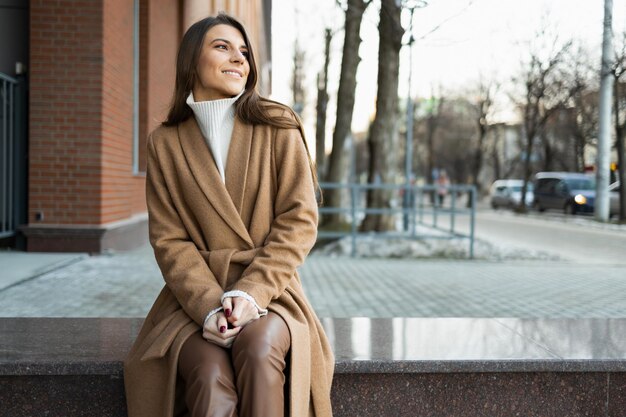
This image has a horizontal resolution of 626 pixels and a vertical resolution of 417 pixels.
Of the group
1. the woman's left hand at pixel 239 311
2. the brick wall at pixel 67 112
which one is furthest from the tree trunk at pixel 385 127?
the woman's left hand at pixel 239 311

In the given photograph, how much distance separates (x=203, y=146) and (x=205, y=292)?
0.63 metres

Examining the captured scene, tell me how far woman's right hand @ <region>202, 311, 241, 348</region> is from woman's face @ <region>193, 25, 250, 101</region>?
973 mm

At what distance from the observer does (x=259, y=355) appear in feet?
7.93

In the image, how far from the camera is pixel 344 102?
16.2 m

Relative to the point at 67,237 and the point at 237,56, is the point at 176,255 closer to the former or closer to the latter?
the point at 237,56

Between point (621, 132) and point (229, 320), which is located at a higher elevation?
point (621, 132)

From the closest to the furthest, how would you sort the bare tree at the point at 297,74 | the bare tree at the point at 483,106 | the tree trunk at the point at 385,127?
the tree trunk at the point at 385,127 → the bare tree at the point at 297,74 → the bare tree at the point at 483,106

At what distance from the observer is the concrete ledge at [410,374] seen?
10.1 ft

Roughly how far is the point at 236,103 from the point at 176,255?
26.7 inches

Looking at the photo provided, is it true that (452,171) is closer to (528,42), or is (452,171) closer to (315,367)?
(528,42)

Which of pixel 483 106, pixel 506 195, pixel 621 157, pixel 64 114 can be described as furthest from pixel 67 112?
pixel 483 106

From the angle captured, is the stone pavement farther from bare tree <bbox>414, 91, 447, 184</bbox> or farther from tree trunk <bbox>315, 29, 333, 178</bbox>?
bare tree <bbox>414, 91, 447, 184</bbox>

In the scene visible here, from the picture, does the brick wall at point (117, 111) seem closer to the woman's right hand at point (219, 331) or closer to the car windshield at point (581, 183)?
the woman's right hand at point (219, 331)

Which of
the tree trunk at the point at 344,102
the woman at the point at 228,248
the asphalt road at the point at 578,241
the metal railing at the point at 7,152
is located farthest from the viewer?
the tree trunk at the point at 344,102
